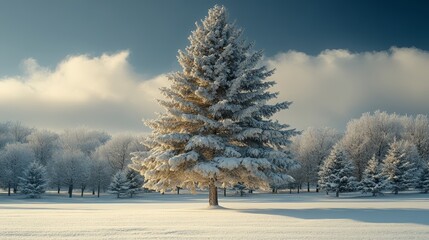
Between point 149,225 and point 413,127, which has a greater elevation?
point 413,127

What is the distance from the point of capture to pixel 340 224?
1109 centimetres

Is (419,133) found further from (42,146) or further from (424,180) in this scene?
(42,146)

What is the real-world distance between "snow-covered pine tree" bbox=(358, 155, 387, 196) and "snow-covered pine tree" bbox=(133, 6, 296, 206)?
45567 mm

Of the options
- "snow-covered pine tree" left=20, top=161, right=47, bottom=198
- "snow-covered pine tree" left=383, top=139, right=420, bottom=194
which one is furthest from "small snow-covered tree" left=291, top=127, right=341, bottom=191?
"snow-covered pine tree" left=20, top=161, right=47, bottom=198

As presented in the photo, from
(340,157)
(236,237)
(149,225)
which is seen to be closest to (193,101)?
(149,225)

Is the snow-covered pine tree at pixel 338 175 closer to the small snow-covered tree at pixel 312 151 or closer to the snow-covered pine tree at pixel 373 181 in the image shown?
the snow-covered pine tree at pixel 373 181

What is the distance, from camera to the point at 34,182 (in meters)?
67.0

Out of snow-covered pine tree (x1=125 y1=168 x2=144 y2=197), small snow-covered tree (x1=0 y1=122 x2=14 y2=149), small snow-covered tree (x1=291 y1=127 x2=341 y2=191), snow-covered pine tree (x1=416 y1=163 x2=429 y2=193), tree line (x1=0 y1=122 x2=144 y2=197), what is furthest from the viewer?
→ small snow-covered tree (x1=0 y1=122 x2=14 y2=149)

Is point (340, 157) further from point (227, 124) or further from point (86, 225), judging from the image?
point (86, 225)

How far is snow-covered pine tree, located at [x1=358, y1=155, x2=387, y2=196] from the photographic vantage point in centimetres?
6069

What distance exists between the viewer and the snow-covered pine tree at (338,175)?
2494 inches

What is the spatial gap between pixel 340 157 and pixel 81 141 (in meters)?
79.5

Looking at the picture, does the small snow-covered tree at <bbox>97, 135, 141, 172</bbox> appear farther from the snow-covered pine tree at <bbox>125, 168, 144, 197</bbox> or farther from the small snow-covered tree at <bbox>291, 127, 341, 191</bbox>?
the small snow-covered tree at <bbox>291, 127, 341, 191</bbox>

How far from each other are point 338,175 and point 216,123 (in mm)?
48396
